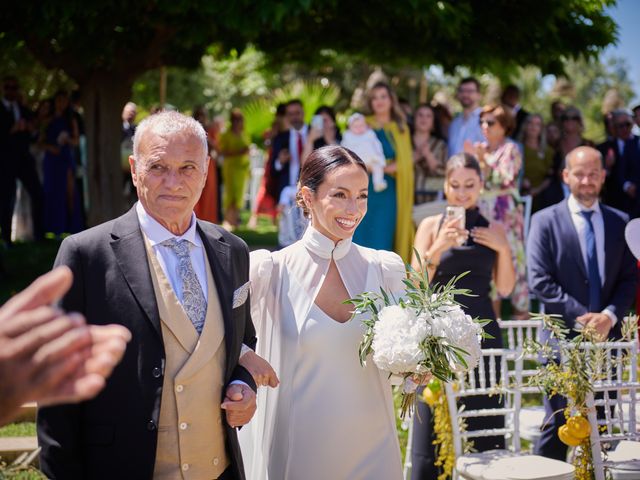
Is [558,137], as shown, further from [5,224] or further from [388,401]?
[388,401]

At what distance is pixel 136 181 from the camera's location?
3182 mm

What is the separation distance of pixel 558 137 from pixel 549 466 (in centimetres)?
829

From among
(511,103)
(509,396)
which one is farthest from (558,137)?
(509,396)

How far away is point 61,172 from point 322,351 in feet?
36.3

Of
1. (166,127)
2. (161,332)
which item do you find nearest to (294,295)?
(161,332)

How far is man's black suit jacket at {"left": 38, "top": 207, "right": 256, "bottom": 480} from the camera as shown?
286 cm

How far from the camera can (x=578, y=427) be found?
4.43 metres

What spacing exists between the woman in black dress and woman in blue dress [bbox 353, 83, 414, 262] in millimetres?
3732

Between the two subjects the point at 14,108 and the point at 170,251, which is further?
the point at 14,108

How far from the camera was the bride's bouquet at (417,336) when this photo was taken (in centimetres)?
330

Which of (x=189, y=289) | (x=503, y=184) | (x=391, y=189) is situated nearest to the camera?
(x=189, y=289)

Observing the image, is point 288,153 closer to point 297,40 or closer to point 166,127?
point 297,40

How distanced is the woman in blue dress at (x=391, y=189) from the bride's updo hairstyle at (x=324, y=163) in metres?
5.58

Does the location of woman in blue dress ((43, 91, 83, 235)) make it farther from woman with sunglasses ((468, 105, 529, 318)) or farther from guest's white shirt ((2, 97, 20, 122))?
woman with sunglasses ((468, 105, 529, 318))
